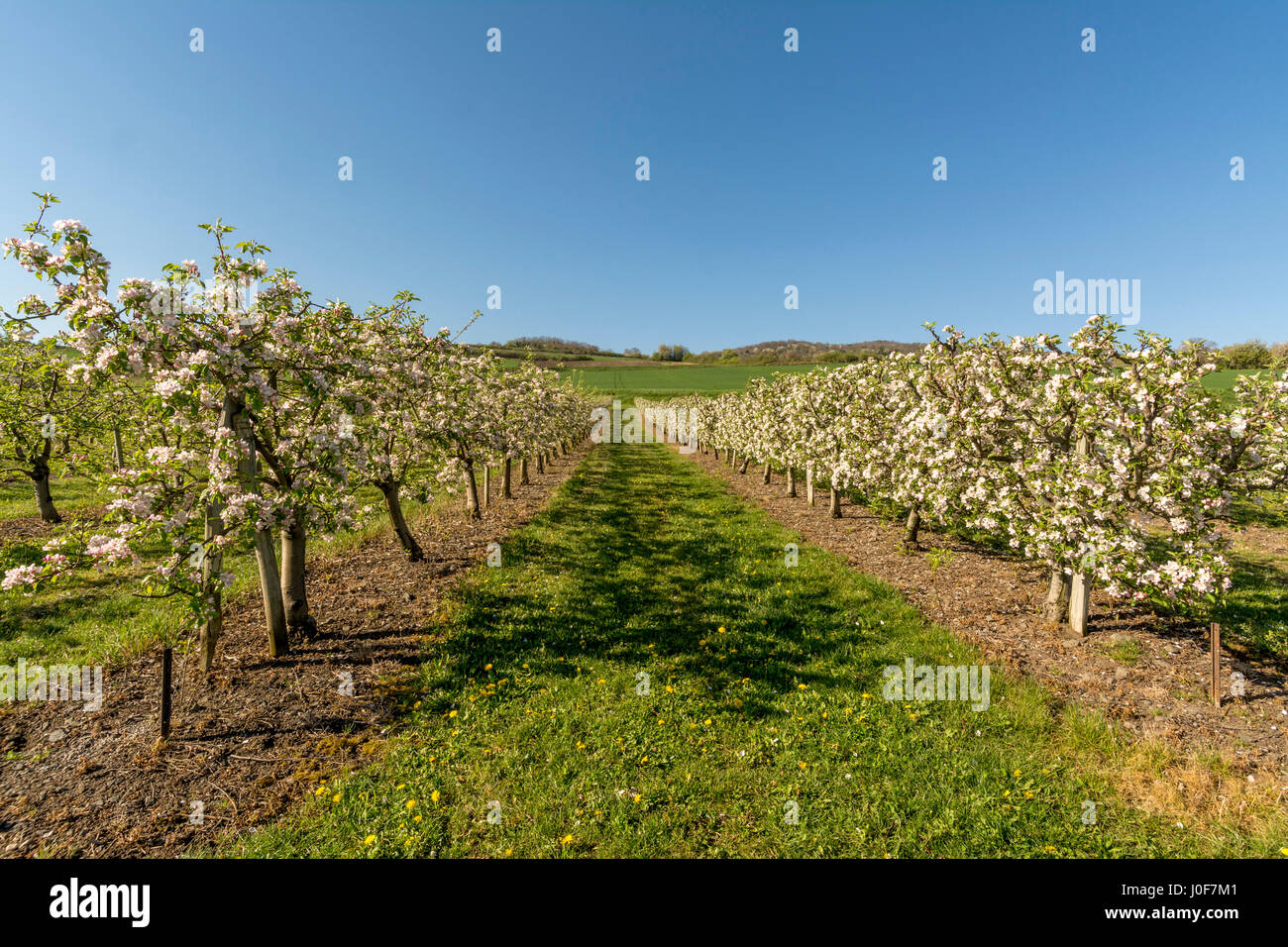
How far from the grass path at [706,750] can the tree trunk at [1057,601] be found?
2.62 m

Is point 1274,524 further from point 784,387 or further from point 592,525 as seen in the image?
point 592,525

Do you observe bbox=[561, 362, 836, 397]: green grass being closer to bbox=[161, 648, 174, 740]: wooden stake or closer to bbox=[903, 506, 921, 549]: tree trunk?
bbox=[903, 506, 921, 549]: tree trunk

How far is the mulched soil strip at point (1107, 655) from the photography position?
6.70m

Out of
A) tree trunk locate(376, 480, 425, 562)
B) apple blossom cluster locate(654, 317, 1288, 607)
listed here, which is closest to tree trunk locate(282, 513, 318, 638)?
tree trunk locate(376, 480, 425, 562)

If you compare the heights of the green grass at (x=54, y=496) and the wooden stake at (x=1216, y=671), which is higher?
the green grass at (x=54, y=496)

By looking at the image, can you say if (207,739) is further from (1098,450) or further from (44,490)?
(44,490)

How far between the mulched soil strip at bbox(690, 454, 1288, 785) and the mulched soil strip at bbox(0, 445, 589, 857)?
35.7 ft

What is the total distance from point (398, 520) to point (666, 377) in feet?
323

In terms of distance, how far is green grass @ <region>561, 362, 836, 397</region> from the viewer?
294ft

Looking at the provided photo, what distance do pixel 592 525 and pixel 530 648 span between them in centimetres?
861

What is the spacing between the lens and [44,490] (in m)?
16.1

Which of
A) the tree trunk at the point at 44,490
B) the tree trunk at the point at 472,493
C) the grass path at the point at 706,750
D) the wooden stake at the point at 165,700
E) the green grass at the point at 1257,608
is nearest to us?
the grass path at the point at 706,750

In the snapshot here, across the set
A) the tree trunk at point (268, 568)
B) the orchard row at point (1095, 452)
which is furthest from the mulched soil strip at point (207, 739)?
the orchard row at point (1095, 452)

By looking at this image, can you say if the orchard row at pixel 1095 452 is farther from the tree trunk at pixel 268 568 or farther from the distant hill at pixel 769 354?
the distant hill at pixel 769 354
